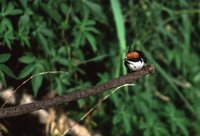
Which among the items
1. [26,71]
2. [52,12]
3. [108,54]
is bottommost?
[108,54]

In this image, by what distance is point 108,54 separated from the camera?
2.75m

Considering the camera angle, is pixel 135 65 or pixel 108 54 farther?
pixel 108 54

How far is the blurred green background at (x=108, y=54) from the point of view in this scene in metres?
2.30

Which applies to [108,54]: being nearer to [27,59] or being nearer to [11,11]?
[27,59]

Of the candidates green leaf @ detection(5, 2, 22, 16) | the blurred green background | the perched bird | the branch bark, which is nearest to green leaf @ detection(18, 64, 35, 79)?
the blurred green background

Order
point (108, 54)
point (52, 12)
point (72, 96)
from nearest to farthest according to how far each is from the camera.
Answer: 1. point (72, 96)
2. point (52, 12)
3. point (108, 54)

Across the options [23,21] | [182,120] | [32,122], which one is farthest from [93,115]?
[23,21]

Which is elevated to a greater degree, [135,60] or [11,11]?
[11,11]

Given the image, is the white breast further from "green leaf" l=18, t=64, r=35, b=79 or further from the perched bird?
"green leaf" l=18, t=64, r=35, b=79

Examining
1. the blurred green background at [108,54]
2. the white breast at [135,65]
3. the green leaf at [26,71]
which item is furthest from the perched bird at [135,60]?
the green leaf at [26,71]

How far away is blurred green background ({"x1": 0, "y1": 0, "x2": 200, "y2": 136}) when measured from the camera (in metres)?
2.30

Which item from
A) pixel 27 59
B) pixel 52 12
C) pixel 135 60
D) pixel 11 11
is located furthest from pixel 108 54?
pixel 135 60

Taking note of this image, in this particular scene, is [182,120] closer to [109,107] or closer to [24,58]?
[109,107]

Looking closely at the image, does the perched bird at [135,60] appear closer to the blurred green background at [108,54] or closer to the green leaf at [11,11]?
the blurred green background at [108,54]
